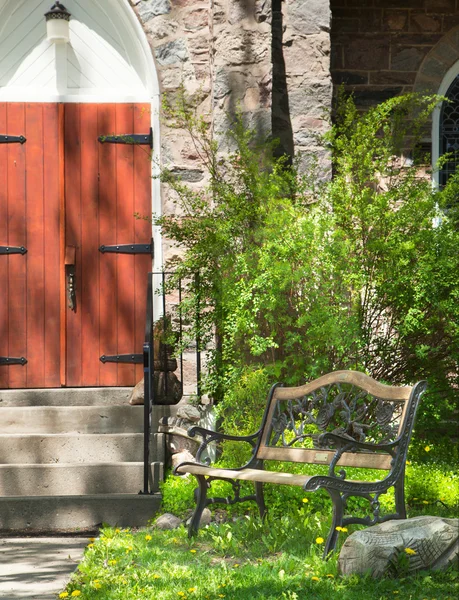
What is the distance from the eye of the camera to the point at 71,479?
593 cm

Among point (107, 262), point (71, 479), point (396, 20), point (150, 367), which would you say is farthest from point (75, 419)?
point (396, 20)

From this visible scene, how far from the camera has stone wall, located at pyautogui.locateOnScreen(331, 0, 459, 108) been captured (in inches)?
314

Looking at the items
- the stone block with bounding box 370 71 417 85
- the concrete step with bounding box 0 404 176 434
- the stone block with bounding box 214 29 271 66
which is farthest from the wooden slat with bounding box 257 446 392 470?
the stone block with bounding box 370 71 417 85

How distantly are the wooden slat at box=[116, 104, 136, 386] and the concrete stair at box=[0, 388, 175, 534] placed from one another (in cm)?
53

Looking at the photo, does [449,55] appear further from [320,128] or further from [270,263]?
[270,263]

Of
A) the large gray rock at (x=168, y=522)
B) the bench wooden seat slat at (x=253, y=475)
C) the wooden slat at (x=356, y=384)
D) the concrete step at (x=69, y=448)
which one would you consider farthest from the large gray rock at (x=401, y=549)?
the concrete step at (x=69, y=448)

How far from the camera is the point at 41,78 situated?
753cm

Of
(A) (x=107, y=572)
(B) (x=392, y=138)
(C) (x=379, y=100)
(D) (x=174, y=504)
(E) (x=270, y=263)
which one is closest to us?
(A) (x=107, y=572)

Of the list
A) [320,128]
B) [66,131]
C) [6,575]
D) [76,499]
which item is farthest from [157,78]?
[6,575]

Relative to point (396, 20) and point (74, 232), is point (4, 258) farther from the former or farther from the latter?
point (396, 20)

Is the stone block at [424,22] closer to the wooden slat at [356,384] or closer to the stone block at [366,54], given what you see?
the stone block at [366,54]

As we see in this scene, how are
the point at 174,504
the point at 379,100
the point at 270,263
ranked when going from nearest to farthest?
the point at 174,504 < the point at 270,263 < the point at 379,100

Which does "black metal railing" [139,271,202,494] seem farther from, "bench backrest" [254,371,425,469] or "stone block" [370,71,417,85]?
"stone block" [370,71,417,85]

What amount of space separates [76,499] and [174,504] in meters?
0.60
